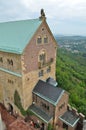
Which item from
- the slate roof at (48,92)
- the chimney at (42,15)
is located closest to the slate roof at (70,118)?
the slate roof at (48,92)

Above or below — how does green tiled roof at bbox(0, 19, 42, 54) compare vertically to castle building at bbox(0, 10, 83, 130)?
above

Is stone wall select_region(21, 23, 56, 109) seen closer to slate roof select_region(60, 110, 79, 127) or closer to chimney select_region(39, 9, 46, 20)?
chimney select_region(39, 9, 46, 20)

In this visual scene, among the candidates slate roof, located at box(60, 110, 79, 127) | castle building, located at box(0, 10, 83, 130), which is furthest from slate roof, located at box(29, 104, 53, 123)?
slate roof, located at box(60, 110, 79, 127)

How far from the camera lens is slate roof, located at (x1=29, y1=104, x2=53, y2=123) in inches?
1198

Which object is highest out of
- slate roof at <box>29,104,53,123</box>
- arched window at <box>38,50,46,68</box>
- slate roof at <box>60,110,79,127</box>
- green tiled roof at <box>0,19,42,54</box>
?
green tiled roof at <box>0,19,42,54</box>

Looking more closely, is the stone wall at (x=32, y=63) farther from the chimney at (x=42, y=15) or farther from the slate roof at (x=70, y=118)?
the slate roof at (x=70, y=118)

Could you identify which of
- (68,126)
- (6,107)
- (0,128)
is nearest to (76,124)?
(68,126)

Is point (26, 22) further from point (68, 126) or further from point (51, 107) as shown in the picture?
point (68, 126)

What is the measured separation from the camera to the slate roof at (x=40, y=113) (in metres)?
30.4

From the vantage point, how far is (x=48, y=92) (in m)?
31.4

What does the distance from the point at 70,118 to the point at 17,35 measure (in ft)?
65.6

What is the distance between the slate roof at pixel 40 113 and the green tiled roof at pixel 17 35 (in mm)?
11994

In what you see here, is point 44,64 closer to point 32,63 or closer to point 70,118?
point 32,63

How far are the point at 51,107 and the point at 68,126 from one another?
16.0ft
